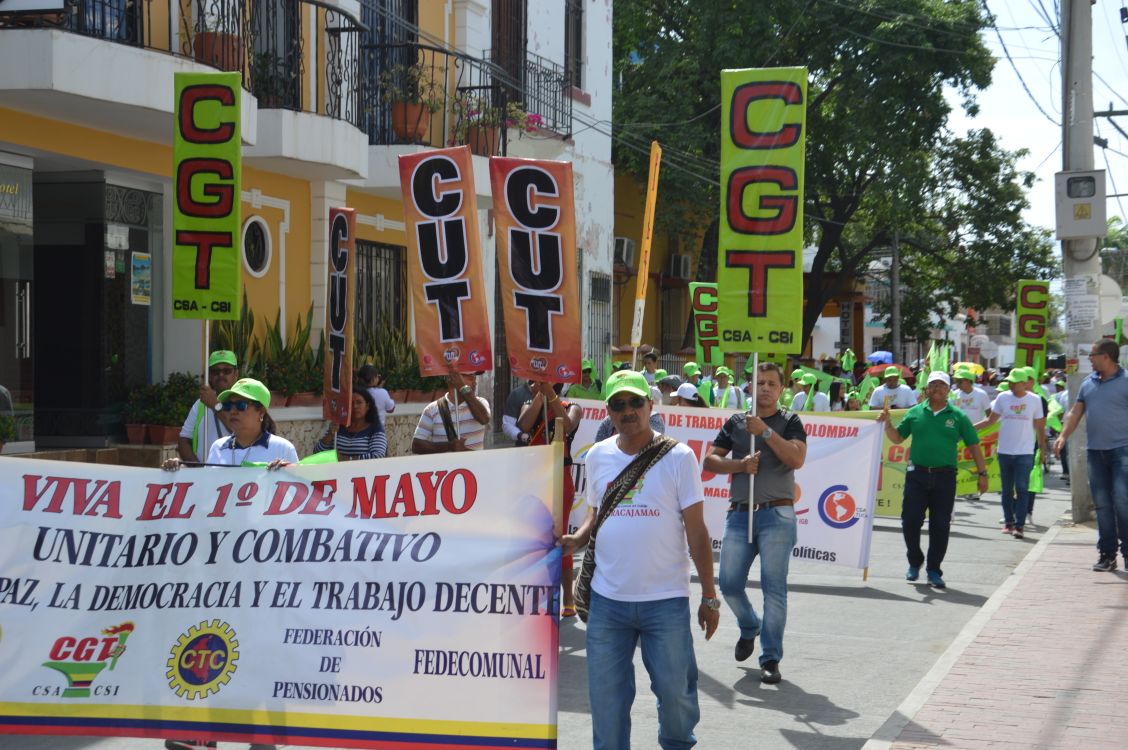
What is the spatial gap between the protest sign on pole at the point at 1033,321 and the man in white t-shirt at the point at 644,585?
14.9 metres

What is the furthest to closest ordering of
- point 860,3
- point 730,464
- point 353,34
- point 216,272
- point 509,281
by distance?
point 860,3, point 353,34, point 216,272, point 509,281, point 730,464

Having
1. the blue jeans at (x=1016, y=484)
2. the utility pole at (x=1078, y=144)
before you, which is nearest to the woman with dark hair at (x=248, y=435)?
the blue jeans at (x=1016, y=484)

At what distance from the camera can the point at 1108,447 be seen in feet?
39.7

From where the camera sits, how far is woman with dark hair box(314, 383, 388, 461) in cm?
1031

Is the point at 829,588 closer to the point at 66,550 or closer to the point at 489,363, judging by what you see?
the point at 489,363

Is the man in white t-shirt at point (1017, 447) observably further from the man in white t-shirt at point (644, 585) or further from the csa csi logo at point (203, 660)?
the csa csi logo at point (203, 660)

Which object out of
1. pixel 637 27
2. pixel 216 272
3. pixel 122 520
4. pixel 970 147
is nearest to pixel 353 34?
pixel 216 272

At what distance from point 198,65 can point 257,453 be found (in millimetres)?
8034

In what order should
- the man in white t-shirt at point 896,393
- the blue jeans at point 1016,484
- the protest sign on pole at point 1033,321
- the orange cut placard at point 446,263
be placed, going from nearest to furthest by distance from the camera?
the orange cut placard at point 446,263, the blue jeans at point 1016,484, the man in white t-shirt at point 896,393, the protest sign on pole at point 1033,321

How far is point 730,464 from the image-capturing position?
7.93m

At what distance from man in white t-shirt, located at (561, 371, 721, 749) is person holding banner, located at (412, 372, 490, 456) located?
13.2 ft

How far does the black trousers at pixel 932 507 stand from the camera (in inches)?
452

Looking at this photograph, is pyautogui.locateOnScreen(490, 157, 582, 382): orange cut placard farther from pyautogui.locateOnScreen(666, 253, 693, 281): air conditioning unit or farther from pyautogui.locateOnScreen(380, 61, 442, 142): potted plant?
pyautogui.locateOnScreen(666, 253, 693, 281): air conditioning unit

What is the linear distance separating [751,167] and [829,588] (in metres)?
4.51
